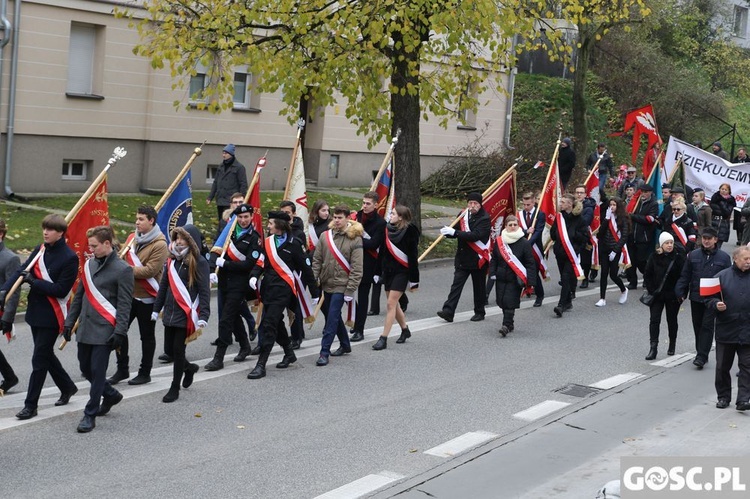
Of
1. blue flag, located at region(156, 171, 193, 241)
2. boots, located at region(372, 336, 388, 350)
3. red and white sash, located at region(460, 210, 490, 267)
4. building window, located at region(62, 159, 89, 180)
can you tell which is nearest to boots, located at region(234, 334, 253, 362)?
boots, located at region(372, 336, 388, 350)

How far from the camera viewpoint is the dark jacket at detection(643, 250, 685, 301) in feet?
44.8

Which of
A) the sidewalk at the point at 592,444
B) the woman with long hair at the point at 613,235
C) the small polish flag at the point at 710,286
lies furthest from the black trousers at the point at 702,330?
the woman with long hair at the point at 613,235

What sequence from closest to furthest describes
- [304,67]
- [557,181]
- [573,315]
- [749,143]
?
[573,315] → [557,181] → [304,67] → [749,143]

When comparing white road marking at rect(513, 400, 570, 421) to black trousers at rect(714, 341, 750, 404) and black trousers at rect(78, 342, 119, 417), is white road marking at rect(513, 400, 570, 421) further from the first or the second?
black trousers at rect(78, 342, 119, 417)

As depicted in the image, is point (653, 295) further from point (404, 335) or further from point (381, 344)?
point (381, 344)

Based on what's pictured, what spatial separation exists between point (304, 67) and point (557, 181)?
16.5 feet

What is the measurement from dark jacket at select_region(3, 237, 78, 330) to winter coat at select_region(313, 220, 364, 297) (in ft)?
11.1

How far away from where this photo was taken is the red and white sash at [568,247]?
55.2ft

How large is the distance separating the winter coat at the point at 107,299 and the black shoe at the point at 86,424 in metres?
0.62

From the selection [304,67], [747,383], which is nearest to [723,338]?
[747,383]

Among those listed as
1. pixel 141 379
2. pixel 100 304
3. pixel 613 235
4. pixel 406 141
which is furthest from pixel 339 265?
pixel 406 141

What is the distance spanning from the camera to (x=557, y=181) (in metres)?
18.8

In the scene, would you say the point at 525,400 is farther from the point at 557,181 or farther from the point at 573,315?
the point at 557,181

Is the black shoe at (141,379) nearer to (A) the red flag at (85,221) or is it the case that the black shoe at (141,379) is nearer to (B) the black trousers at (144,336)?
(B) the black trousers at (144,336)
